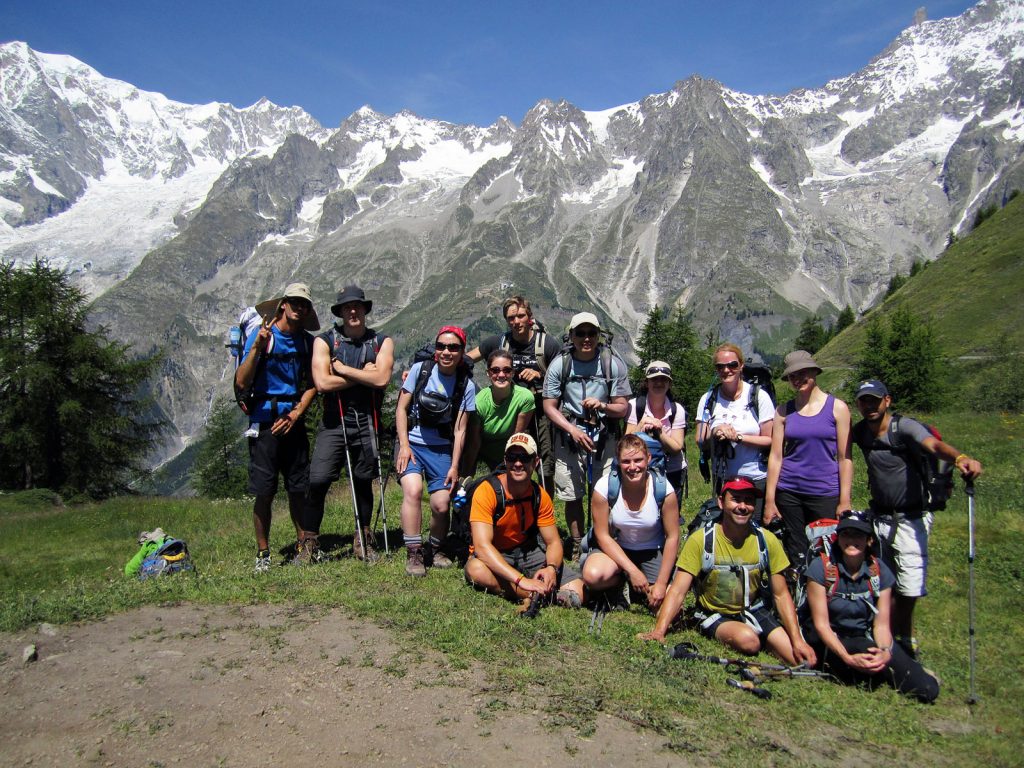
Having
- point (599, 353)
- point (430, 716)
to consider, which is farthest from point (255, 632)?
→ point (599, 353)

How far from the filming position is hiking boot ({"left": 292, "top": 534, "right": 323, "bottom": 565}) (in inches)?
379

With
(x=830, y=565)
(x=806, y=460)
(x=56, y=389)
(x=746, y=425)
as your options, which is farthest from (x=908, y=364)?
(x=56, y=389)

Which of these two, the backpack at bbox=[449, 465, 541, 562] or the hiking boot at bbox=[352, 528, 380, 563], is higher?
the backpack at bbox=[449, 465, 541, 562]

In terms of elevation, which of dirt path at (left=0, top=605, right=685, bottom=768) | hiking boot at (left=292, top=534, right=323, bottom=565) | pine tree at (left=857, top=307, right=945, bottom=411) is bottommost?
dirt path at (left=0, top=605, right=685, bottom=768)

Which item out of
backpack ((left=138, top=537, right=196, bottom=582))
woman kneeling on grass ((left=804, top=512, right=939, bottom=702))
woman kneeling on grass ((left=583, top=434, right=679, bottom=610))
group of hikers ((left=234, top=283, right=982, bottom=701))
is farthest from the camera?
backpack ((left=138, top=537, right=196, bottom=582))

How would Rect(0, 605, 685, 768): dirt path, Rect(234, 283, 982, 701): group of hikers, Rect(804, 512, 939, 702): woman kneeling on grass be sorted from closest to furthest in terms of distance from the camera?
1. Rect(0, 605, 685, 768): dirt path
2. Rect(804, 512, 939, 702): woman kneeling on grass
3. Rect(234, 283, 982, 701): group of hikers

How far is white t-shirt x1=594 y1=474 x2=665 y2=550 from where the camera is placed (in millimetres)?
8273

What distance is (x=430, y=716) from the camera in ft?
17.2

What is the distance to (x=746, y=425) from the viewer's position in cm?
868

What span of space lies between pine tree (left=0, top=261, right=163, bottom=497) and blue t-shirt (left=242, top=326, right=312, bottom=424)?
26303 mm

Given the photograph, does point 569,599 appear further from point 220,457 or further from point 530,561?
point 220,457

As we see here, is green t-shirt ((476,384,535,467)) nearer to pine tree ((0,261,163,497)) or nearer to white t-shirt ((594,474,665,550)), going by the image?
white t-shirt ((594,474,665,550))

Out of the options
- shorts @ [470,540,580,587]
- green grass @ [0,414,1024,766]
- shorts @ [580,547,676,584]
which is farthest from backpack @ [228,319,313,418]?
shorts @ [580,547,676,584]

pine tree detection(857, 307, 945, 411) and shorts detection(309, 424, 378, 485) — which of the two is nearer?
shorts detection(309, 424, 378, 485)
